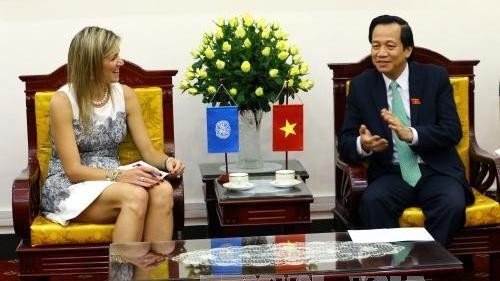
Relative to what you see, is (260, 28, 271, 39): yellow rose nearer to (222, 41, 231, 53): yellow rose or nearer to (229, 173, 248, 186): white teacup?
(222, 41, 231, 53): yellow rose

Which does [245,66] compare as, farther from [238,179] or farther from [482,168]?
[482,168]

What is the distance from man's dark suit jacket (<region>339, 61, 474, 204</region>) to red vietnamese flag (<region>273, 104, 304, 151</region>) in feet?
0.69

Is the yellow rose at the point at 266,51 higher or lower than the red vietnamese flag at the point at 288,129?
higher

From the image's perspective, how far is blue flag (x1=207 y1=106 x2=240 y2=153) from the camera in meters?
3.82

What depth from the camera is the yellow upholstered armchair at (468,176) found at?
3.66 metres

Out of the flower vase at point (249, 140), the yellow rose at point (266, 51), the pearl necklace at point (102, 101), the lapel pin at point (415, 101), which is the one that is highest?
the yellow rose at point (266, 51)

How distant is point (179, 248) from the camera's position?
3.03 m

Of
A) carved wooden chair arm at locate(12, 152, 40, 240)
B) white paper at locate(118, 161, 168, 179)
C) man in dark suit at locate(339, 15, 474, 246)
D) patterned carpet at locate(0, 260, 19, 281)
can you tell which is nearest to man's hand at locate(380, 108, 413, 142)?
man in dark suit at locate(339, 15, 474, 246)

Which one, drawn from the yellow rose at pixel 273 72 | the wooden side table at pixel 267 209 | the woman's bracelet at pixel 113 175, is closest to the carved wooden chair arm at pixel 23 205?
the woman's bracelet at pixel 113 175

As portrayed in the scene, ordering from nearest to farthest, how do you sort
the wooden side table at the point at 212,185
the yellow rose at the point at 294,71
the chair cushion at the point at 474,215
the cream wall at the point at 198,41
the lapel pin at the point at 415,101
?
the chair cushion at the point at 474,215 < the lapel pin at the point at 415,101 < the yellow rose at the point at 294,71 < the wooden side table at the point at 212,185 < the cream wall at the point at 198,41

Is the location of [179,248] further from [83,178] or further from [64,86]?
[64,86]

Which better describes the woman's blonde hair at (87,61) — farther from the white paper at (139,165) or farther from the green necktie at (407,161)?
the green necktie at (407,161)

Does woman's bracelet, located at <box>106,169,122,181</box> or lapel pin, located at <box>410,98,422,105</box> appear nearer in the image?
woman's bracelet, located at <box>106,169,122,181</box>

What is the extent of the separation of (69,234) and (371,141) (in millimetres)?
1385
